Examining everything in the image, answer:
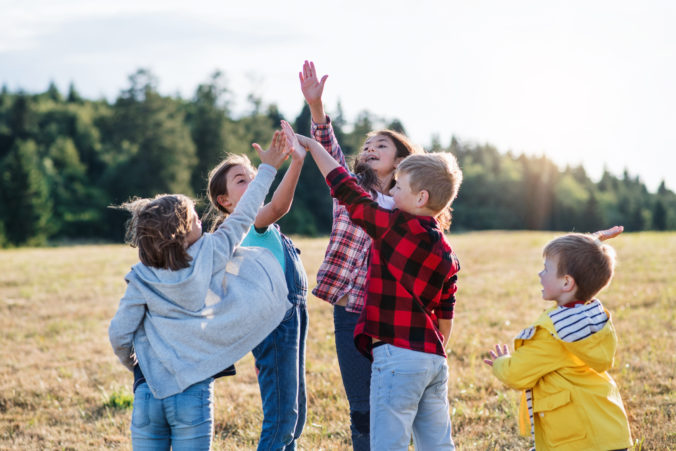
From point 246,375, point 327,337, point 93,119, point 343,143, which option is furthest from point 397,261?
point 93,119

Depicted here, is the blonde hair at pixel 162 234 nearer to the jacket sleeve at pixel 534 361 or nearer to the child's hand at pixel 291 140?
the child's hand at pixel 291 140

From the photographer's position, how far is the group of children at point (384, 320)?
109 inches

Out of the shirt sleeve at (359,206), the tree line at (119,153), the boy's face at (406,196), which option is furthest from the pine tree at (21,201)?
the boy's face at (406,196)

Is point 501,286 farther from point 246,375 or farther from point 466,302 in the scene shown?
point 246,375

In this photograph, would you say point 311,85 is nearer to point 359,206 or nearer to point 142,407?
point 359,206

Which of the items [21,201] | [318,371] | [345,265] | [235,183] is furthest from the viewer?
[21,201]

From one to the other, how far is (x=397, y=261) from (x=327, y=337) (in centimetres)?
491

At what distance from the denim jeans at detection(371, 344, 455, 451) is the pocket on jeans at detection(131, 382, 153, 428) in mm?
1038

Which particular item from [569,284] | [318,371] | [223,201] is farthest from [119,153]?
[569,284]

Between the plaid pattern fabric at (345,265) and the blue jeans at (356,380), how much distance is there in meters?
0.12

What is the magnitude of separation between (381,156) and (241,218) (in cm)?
99

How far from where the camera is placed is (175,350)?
2814mm

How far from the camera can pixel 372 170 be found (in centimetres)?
351

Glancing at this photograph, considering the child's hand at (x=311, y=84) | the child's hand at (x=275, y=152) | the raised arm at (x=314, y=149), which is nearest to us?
the raised arm at (x=314, y=149)
